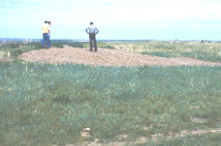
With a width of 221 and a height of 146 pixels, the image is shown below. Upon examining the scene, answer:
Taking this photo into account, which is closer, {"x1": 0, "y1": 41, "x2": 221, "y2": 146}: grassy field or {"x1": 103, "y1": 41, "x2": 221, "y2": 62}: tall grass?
{"x1": 0, "y1": 41, "x2": 221, "y2": 146}: grassy field

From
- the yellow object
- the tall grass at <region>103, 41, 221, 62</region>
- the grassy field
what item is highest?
the yellow object

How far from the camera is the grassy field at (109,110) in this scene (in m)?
6.13

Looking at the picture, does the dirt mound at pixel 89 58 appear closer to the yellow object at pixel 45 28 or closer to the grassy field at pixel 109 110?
the yellow object at pixel 45 28

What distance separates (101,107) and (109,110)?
0.24 m

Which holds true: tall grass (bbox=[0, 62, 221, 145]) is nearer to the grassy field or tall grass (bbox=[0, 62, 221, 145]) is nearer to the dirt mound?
the grassy field

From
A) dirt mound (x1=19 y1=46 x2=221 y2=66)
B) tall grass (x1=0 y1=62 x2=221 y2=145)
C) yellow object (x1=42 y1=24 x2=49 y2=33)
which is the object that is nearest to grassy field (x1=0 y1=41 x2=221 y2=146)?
tall grass (x1=0 y1=62 x2=221 y2=145)

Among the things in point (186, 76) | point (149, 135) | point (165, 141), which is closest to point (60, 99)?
point (149, 135)

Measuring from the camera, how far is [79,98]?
8758mm

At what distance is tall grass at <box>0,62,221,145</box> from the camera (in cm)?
636

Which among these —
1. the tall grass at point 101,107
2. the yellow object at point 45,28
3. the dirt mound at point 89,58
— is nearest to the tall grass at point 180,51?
the dirt mound at point 89,58

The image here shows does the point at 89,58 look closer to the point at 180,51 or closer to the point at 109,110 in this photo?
the point at 109,110

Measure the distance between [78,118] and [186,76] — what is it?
20.4 ft

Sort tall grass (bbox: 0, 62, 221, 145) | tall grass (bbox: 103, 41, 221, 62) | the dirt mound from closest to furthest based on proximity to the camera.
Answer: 1. tall grass (bbox: 0, 62, 221, 145)
2. the dirt mound
3. tall grass (bbox: 103, 41, 221, 62)

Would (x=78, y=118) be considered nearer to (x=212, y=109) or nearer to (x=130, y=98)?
(x=130, y=98)
